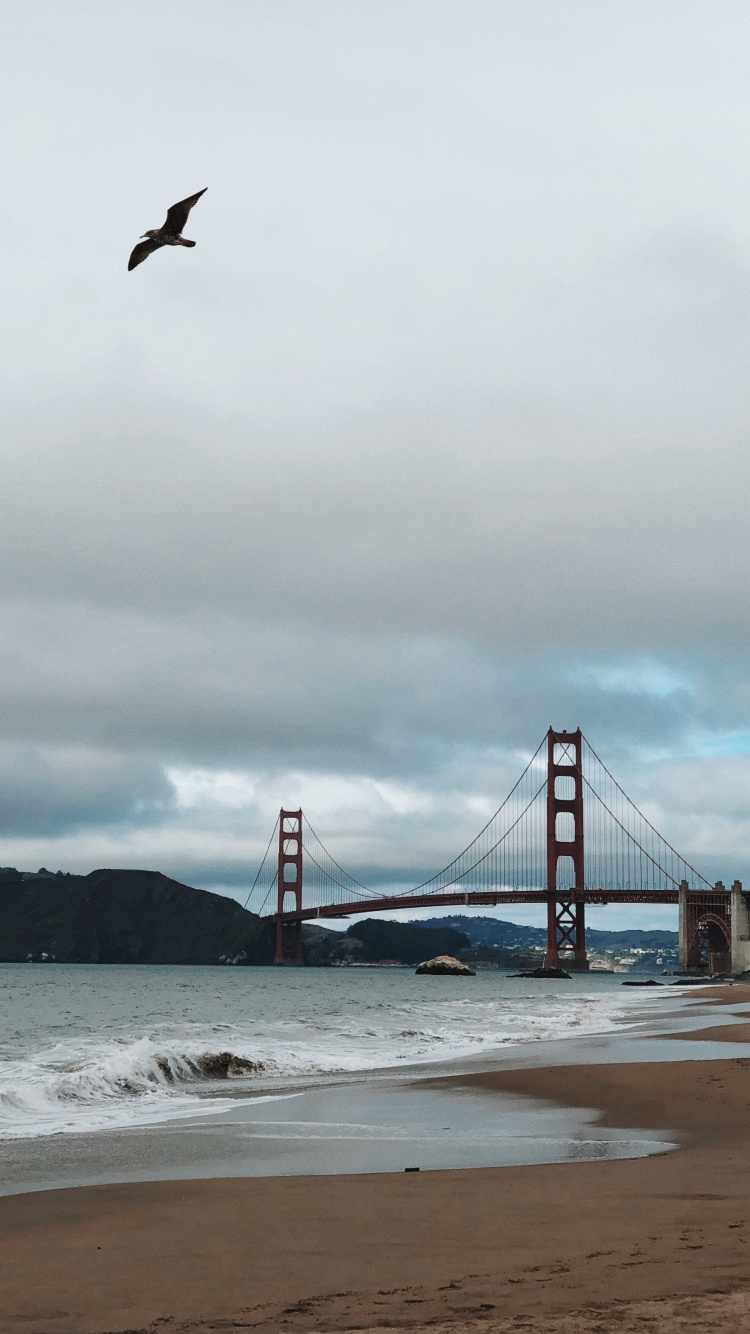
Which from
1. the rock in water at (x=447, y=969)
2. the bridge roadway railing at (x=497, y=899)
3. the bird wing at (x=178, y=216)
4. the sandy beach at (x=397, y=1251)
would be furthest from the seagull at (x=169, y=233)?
the rock in water at (x=447, y=969)

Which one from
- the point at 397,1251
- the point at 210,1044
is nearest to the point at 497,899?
the point at 210,1044

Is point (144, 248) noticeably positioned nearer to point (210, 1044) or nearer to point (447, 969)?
point (210, 1044)

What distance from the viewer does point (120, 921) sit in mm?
165000

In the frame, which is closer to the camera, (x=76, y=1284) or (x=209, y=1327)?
(x=209, y=1327)

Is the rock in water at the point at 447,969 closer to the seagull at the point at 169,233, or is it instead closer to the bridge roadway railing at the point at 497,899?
the bridge roadway railing at the point at 497,899

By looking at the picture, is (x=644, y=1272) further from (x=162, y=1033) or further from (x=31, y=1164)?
(x=162, y=1033)

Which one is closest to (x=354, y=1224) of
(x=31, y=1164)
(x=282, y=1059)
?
(x=31, y=1164)

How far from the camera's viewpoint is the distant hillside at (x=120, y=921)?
158750 mm

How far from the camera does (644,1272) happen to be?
515 centimetres

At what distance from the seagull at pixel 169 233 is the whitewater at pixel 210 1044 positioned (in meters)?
7.95

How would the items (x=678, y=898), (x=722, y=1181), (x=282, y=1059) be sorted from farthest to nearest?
(x=678, y=898), (x=282, y=1059), (x=722, y=1181)

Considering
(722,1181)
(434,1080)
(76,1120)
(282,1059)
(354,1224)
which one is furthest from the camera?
(282,1059)

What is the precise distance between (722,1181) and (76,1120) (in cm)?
732

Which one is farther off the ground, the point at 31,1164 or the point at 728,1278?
the point at 728,1278
